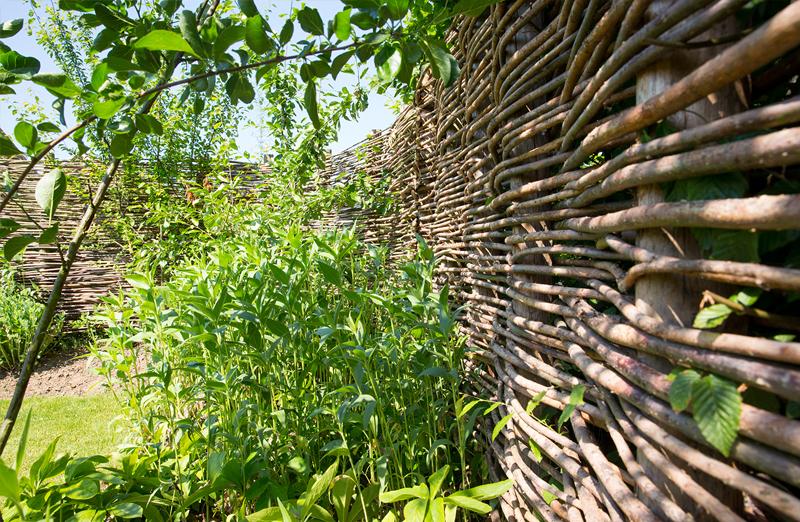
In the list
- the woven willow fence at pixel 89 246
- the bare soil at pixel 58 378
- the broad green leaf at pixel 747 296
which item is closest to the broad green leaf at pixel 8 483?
the broad green leaf at pixel 747 296

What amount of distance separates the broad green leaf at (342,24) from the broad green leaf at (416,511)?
1072 millimetres

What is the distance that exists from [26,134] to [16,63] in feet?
0.32

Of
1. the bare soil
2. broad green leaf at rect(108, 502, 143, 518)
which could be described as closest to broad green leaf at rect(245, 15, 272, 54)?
broad green leaf at rect(108, 502, 143, 518)

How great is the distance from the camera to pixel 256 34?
2.19 feet

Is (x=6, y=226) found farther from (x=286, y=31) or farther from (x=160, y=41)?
(x=286, y=31)

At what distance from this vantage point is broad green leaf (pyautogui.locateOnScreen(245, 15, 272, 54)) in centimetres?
66

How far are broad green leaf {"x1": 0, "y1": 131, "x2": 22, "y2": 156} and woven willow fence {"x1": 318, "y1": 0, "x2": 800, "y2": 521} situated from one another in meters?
0.91

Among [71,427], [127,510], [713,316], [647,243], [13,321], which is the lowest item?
[71,427]

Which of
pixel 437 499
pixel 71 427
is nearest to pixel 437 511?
pixel 437 499

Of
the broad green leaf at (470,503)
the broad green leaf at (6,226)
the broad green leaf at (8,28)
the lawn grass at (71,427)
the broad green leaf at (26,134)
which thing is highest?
the broad green leaf at (8,28)

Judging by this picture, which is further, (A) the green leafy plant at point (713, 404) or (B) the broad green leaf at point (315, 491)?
(B) the broad green leaf at point (315, 491)

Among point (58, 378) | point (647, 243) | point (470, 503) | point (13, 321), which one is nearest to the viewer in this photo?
point (647, 243)

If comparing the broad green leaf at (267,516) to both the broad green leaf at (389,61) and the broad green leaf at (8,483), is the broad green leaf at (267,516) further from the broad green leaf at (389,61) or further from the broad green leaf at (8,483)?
the broad green leaf at (389,61)

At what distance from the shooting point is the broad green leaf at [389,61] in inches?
30.2
